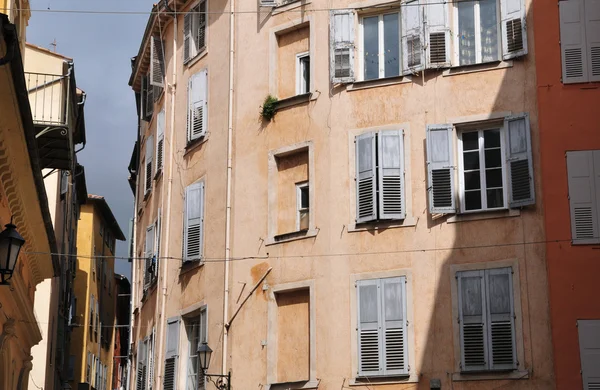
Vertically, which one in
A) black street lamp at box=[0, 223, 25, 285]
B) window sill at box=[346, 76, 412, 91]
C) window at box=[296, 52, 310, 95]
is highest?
window at box=[296, 52, 310, 95]

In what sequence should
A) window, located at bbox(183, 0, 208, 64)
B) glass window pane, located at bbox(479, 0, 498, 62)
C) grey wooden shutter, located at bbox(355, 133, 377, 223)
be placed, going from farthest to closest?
window, located at bbox(183, 0, 208, 64) < glass window pane, located at bbox(479, 0, 498, 62) < grey wooden shutter, located at bbox(355, 133, 377, 223)

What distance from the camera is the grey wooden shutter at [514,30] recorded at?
24469 millimetres

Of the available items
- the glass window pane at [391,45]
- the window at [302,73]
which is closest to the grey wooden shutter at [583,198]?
the glass window pane at [391,45]

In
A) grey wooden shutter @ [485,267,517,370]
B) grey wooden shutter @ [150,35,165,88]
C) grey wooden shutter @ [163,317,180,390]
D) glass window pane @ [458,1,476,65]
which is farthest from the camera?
grey wooden shutter @ [150,35,165,88]

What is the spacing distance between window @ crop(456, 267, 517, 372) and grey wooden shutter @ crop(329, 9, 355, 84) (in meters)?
5.53

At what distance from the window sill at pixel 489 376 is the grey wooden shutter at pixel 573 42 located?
6.36m

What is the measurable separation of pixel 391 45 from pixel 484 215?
15.8 feet

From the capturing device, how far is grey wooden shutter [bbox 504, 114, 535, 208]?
23.6 metres

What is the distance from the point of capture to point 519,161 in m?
23.8

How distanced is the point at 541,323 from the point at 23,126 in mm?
11570

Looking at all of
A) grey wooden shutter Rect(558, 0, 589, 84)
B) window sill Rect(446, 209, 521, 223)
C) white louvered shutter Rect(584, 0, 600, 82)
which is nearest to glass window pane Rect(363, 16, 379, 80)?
window sill Rect(446, 209, 521, 223)

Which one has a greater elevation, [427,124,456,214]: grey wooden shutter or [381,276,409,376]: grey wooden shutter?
[427,124,456,214]: grey wooden shutter

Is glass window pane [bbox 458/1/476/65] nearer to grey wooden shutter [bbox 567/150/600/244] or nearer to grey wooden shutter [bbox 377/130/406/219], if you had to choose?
grey wooden shutter [bbox 377/130/406/219]

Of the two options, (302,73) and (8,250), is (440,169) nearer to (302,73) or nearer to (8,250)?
(302,73)
